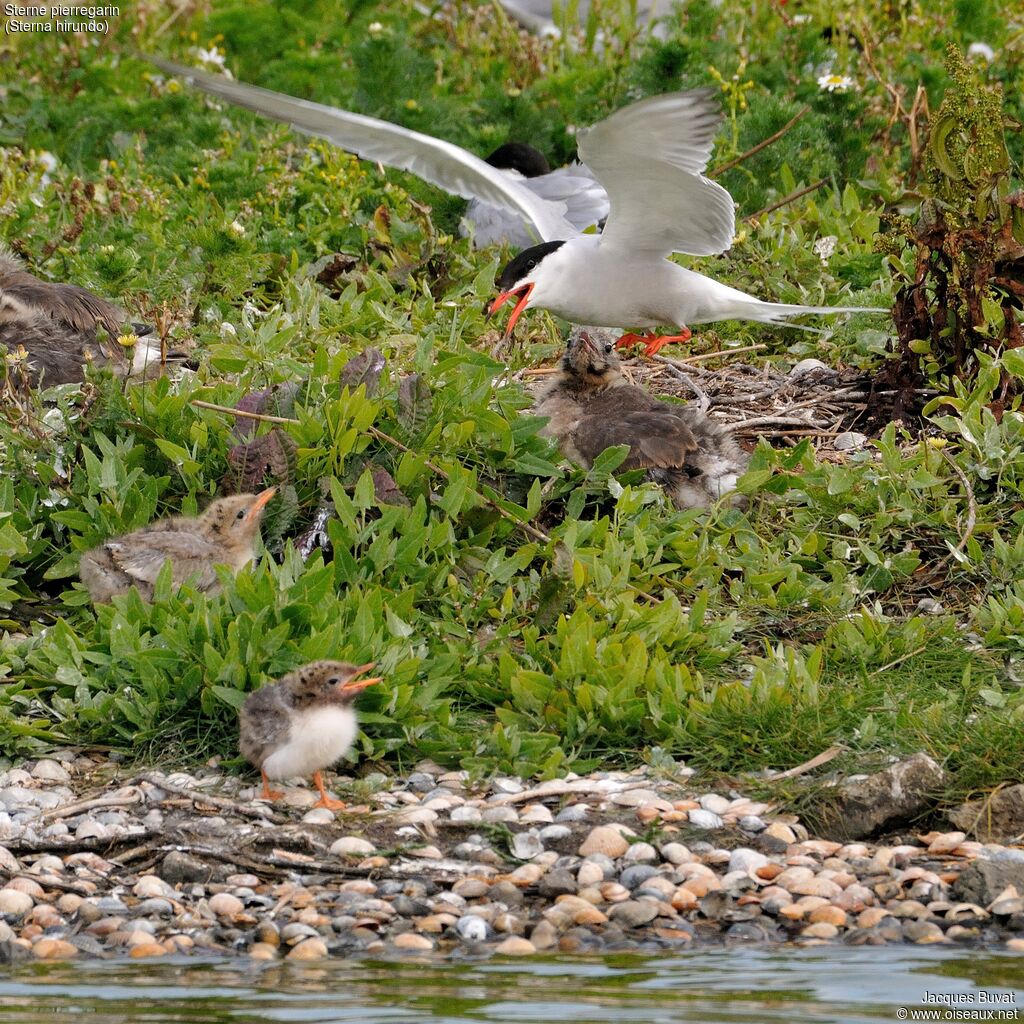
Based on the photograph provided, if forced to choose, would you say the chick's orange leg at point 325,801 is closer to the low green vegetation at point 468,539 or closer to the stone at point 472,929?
the low green vegetation at point 468,539

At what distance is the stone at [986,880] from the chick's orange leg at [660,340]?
4.31m

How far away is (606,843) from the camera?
4715mm

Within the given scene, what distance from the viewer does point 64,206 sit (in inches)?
392

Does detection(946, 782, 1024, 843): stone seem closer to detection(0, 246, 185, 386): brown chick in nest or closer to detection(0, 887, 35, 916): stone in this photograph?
detection(0, 887, 35, 916): stone

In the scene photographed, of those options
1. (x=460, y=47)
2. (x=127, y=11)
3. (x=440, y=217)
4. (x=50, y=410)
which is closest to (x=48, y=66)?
(x=127, y=11)

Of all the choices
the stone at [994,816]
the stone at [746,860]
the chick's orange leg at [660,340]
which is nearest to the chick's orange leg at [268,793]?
the stone at [746,860]

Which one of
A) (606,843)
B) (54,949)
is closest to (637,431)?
(606,843)

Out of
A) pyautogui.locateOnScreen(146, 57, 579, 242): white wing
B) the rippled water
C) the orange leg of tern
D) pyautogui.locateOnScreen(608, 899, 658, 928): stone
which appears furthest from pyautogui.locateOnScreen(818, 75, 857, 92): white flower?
the rippled water

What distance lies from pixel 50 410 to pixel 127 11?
8.27m

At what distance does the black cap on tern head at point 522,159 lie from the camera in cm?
1049

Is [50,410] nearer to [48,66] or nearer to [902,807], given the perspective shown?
[902,807]

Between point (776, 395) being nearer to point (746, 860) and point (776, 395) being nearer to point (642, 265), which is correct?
point (642, 265)

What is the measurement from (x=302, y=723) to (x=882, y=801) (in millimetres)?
1675

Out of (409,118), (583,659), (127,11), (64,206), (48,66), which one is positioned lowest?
(583,659)
